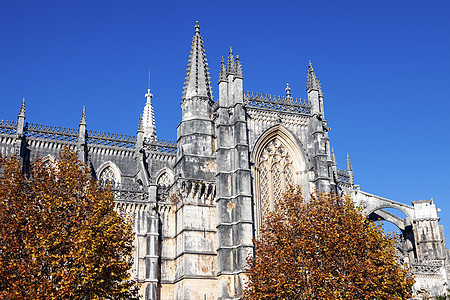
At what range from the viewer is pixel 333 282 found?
22.5 m

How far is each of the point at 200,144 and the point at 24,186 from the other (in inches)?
572

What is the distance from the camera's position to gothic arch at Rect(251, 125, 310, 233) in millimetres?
33312

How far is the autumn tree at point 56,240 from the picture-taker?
61.0 feet

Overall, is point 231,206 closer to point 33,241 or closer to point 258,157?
point 258,157

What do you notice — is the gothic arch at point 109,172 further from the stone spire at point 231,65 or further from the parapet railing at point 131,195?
the stone spire at point 231,65

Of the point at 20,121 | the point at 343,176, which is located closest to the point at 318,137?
the point at 343,176

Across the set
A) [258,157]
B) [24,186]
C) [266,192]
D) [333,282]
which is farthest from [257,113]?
[24,186]

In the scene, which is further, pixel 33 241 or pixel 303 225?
pixel 303 225

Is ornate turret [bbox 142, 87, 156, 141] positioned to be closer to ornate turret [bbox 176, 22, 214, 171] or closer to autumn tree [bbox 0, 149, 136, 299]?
ornate turret [bbox 176, 22, 214, 171]

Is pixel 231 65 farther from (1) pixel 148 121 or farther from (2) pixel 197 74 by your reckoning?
(1) pixel 148 121

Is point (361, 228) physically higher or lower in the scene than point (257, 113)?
lower

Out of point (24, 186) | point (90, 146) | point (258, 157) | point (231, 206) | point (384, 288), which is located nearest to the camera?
point (24, 186)

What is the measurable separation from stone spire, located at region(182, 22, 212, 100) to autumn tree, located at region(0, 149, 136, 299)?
50.9ft

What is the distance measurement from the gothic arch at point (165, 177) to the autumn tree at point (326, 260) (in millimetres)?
22138
